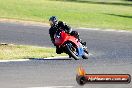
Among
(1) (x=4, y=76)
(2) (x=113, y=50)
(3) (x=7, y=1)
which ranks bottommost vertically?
(3) (x=7, y=1)

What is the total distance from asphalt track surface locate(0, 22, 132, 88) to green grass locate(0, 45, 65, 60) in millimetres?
1300

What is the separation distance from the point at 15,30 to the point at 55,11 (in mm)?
15084

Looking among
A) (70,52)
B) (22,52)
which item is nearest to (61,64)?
(70,52)

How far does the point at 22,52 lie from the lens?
20.8 m

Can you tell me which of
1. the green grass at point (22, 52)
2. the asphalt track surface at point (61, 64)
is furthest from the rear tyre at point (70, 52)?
the green grass at point (22, 52)

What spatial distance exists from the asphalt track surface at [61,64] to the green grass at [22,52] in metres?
1.30

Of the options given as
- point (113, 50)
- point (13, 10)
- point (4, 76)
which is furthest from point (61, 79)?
point (13, 10)

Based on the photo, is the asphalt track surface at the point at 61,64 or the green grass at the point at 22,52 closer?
the asphalt track surface at the point at 61,64

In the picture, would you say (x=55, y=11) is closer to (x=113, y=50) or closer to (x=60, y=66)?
(x=113, y=50)

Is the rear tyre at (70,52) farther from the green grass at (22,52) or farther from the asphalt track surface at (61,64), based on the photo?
the green grass at (22,52)

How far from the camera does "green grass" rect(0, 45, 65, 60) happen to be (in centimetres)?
1940

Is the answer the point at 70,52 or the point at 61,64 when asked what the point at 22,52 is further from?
the point at 61,64

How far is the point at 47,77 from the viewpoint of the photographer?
14461mm

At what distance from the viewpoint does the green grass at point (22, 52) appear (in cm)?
1940
